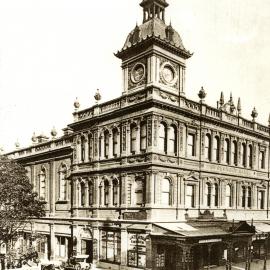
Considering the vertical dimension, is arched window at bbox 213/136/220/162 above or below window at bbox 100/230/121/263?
above

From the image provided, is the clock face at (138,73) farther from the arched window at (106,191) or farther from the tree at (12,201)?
the tree at (12,201)

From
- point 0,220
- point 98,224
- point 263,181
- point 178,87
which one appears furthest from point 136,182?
point 263,181

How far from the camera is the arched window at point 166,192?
78.8 feet

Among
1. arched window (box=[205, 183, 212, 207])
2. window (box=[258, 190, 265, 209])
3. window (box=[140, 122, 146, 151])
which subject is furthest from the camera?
window (box=[258, 190, 265, 209])

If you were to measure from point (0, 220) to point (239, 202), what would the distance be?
17.1 metres

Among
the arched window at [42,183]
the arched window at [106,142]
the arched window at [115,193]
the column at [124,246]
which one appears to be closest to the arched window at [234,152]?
→ the arched window at [115,193]

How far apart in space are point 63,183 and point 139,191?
943 cm

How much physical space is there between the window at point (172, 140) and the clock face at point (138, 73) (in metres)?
3.69

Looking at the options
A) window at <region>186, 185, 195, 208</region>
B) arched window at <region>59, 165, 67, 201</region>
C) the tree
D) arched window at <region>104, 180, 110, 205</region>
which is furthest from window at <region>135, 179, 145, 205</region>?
arched window at <region>59, 165, 67, 201</region>

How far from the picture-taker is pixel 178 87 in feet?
84.1

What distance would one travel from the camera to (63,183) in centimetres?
3172

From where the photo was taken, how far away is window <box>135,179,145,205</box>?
24.0m

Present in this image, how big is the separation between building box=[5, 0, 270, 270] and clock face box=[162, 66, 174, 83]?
6 cm

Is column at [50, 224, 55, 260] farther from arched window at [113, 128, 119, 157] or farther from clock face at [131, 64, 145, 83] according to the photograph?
clock face at [131, 64, 145, 83]
